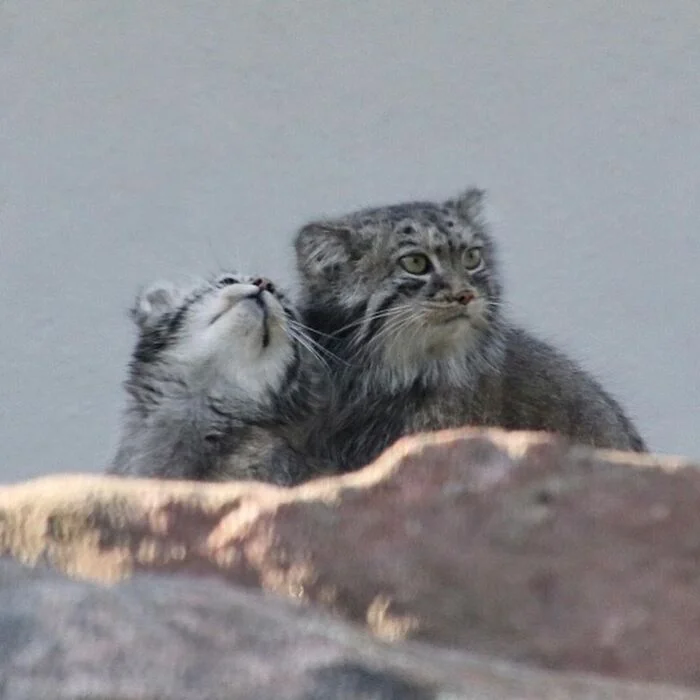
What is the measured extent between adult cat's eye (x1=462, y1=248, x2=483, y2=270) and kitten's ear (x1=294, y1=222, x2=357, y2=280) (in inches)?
5.3

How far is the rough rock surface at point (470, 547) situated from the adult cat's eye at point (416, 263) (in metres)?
0.70

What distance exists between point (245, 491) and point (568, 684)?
25cm

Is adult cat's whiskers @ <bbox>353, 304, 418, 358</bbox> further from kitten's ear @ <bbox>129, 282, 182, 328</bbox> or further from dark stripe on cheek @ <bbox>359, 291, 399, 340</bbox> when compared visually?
kitten's ear @ <bbox>129, 282, 182, 328</bbox>

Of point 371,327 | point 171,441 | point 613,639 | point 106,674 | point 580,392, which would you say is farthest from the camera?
point 580,392

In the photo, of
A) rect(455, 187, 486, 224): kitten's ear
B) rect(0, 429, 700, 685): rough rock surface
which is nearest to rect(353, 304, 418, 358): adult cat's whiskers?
rect(455, 187, 486, 224): kitten's ear

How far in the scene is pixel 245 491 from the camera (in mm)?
880

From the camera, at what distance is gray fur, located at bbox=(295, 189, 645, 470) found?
151cm

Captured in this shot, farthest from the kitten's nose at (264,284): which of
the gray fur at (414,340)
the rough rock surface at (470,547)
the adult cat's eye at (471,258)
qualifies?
the rough rock surface at (470,547)

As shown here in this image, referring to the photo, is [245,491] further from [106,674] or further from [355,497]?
[106,674]

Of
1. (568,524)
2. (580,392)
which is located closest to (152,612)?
(568,524)

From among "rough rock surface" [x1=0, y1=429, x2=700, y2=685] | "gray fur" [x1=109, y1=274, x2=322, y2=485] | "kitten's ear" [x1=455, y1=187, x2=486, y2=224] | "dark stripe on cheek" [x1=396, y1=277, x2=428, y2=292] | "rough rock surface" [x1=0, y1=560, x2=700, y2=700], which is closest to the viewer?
"rough rock surface" [x1=0, y1=560, x2=700, y2=700]

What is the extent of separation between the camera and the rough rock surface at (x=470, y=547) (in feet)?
2.72

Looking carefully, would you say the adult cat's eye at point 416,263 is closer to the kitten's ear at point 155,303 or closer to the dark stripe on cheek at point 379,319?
the dark stripe on cheek at point 379,319

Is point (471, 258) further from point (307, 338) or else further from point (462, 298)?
point (307, 338)
